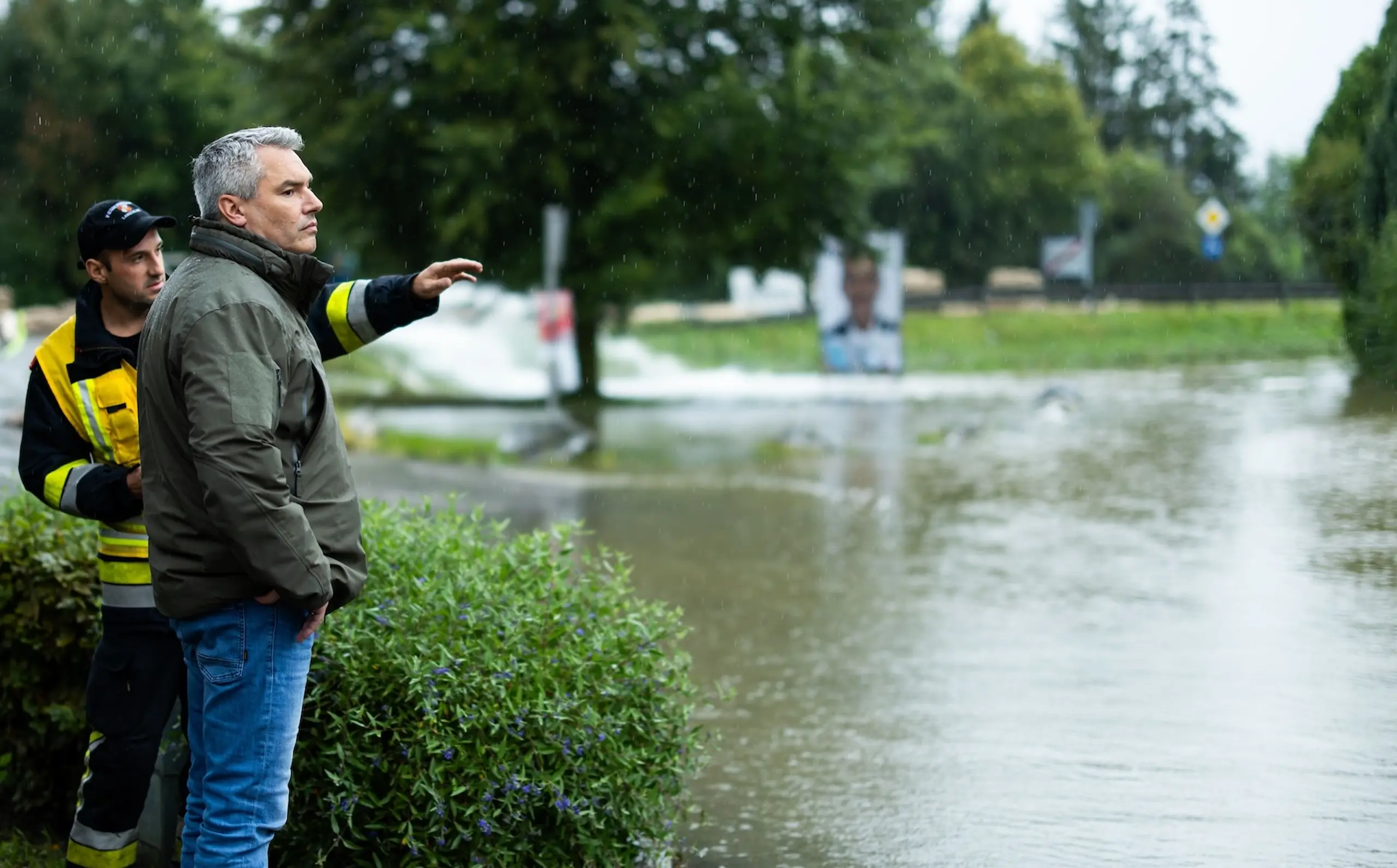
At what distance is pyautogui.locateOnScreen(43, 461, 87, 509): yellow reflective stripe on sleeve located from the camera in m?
3.89

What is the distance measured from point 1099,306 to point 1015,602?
37220 mm

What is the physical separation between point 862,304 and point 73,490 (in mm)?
21314

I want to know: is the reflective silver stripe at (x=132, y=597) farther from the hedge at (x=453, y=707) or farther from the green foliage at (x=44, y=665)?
the green foliage at (x=44, y=665)

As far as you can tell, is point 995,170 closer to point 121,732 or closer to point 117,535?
point 117,535

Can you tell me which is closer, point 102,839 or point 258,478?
point 258,478

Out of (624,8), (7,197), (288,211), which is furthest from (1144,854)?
(7,197)

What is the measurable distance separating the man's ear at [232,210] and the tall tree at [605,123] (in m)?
18.1

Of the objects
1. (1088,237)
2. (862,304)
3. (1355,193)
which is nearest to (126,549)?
(1355,193)

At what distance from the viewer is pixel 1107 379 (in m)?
28.2

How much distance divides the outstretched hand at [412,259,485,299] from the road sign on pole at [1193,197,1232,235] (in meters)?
39.4

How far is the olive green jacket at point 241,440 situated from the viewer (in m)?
3.13

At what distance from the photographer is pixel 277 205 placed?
3379 mm

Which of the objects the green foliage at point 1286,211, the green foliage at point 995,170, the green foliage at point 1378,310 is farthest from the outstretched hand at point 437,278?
the green foliage at point 995,170

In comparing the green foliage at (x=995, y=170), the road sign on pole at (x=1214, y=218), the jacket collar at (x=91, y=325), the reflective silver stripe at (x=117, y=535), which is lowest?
the reflective silver stripe at (x=117, y=535)
